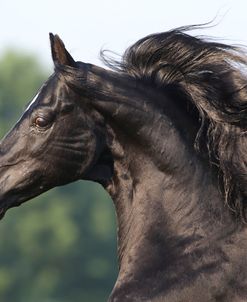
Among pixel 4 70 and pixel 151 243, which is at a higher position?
pixel 151 243

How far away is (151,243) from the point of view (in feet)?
22.9

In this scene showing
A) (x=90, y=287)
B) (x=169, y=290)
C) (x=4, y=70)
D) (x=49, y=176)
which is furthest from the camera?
(x=4, y=70)

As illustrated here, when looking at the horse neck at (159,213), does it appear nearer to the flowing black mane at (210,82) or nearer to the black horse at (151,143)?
the black horse at (151,143)

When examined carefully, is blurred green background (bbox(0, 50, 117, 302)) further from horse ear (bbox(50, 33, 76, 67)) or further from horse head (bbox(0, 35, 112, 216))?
horse ear (bbox(50, 33, 76, 67))

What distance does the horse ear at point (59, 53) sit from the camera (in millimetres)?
7117

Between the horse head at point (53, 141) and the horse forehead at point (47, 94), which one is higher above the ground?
the horse forehead at point (47, 94)

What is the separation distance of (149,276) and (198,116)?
36.2 inches

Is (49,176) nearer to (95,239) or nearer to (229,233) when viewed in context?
(229,233)

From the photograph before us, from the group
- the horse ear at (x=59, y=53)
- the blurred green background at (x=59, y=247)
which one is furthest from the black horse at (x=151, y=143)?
the blurred green background at (x=59, y=247)

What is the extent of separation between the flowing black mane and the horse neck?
0.36 ft

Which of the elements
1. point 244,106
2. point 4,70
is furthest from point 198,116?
point 4,70

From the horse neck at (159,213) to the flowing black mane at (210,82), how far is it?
109 mm

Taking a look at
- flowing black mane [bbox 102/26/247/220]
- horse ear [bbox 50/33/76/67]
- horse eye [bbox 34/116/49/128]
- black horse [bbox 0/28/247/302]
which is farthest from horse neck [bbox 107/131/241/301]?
horse ear [bbox 50/33/76/67]

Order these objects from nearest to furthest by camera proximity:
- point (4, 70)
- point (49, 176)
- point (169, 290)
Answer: point (169, 290), point (49, 176), point (4, 70)
